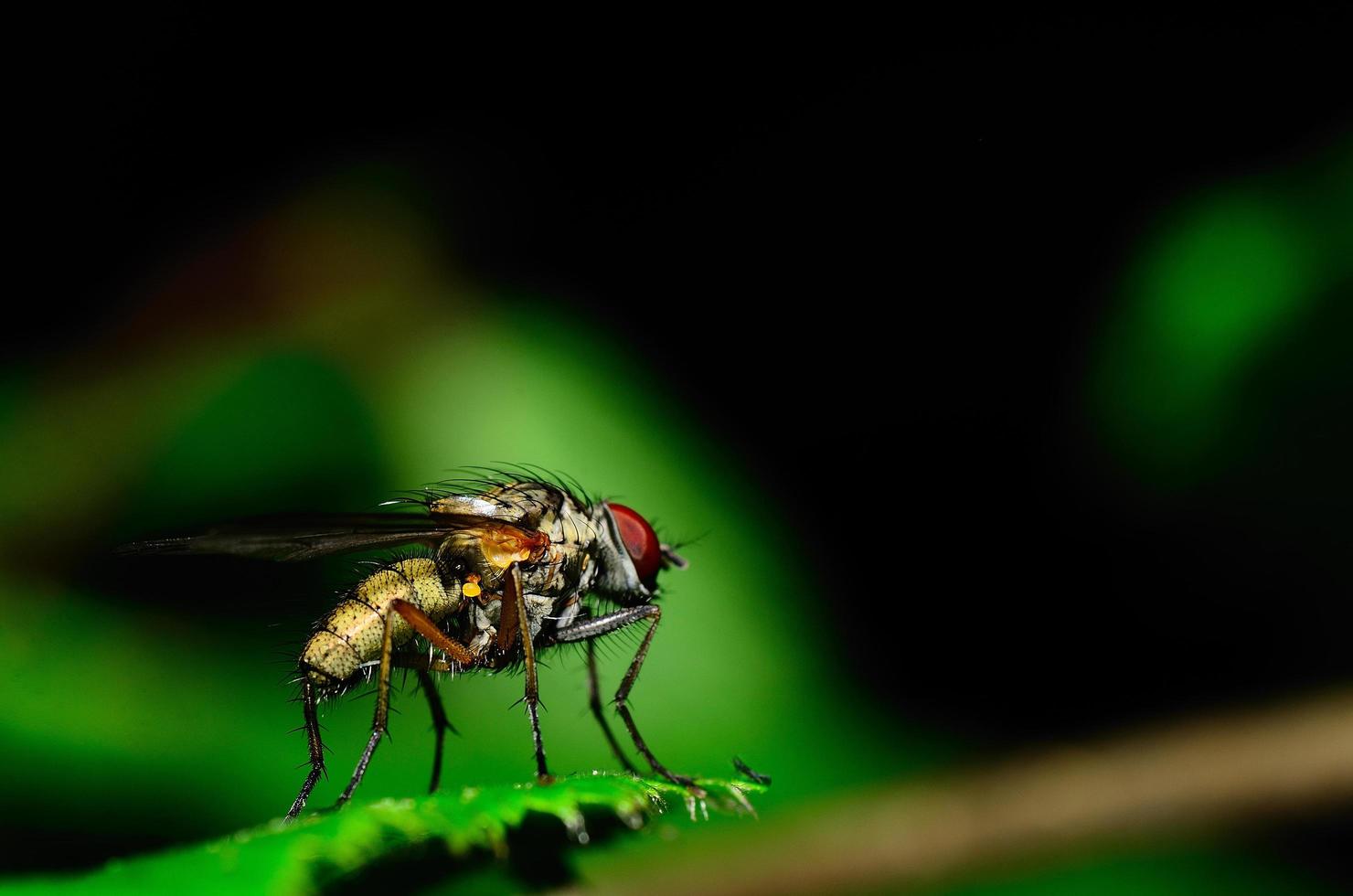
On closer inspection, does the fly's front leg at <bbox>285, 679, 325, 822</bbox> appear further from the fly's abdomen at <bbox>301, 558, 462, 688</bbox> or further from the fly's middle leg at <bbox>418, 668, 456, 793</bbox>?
the fly's middle leg at <bbox>418, 668, 456, 793</bbox>

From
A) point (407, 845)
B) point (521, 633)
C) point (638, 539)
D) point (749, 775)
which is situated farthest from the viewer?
point (638, 539)

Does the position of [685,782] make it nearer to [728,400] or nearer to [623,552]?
[623,552]

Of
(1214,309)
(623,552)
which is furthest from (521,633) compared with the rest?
(1214,309)

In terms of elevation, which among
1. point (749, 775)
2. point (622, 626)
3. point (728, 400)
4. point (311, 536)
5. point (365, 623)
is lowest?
point (749, 775)

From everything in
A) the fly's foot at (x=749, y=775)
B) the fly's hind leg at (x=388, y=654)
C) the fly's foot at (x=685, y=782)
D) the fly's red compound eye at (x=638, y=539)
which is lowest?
the fly's foot at (x=749, y=775)

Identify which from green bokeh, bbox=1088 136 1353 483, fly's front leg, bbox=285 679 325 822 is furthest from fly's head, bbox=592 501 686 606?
green bokeh, bbox=1088 136 1353 483

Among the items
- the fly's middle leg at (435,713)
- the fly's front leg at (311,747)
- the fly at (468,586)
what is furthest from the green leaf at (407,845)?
the fly's middle leg at (435,713)

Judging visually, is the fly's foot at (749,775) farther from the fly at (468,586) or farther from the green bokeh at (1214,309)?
the green bokeh at (1214,309)
